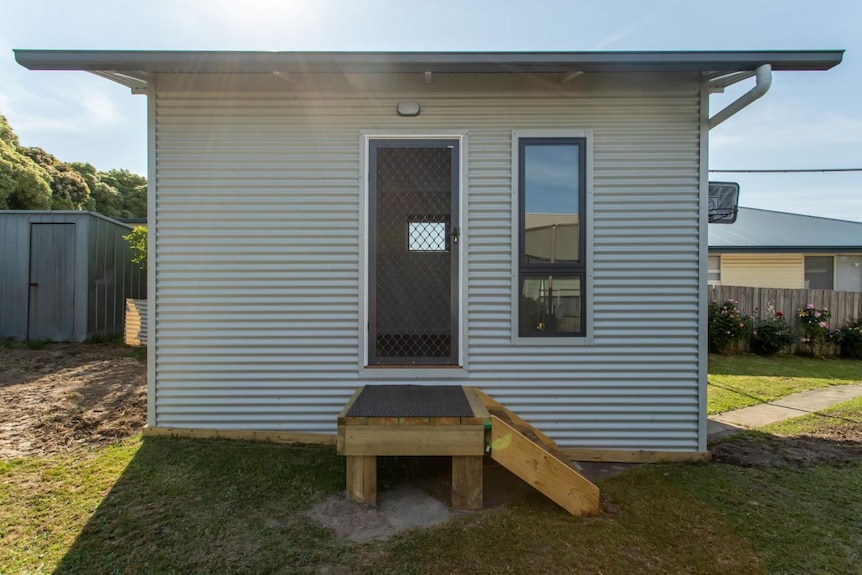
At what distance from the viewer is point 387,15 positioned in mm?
4199

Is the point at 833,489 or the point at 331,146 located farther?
the point at 331,146

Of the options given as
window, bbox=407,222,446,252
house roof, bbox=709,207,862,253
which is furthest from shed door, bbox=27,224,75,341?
house roof, bbox=709,207,862,253

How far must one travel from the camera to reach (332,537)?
2.08 m

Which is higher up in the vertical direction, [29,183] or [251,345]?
[29,183]

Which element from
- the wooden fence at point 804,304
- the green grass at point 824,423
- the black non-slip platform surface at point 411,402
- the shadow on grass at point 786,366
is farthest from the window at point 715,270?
the black non-slip platform surface at point 411,402

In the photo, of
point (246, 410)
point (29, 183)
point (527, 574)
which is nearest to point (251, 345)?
point (246, 410)

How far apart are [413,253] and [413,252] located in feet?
0.08

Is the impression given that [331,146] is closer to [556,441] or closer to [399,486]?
[399,486]

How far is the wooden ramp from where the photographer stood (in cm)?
231

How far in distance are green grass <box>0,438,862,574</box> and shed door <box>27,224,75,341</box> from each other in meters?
5.24

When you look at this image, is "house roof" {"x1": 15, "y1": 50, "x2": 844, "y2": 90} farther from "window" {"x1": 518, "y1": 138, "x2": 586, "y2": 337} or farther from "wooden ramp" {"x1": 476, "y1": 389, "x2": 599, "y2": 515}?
"wooden ramp" {"x1": 476, "y1": 389, "x2": 599, "y2": 515}

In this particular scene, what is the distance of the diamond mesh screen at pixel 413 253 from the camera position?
3445 mm

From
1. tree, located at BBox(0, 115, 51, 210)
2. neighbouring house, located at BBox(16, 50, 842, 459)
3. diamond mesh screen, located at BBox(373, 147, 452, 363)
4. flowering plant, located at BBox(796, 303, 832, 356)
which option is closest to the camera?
neighbouring house, located at BBox(16, 50, 842, 459)

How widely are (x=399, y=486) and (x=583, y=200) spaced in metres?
2.38
